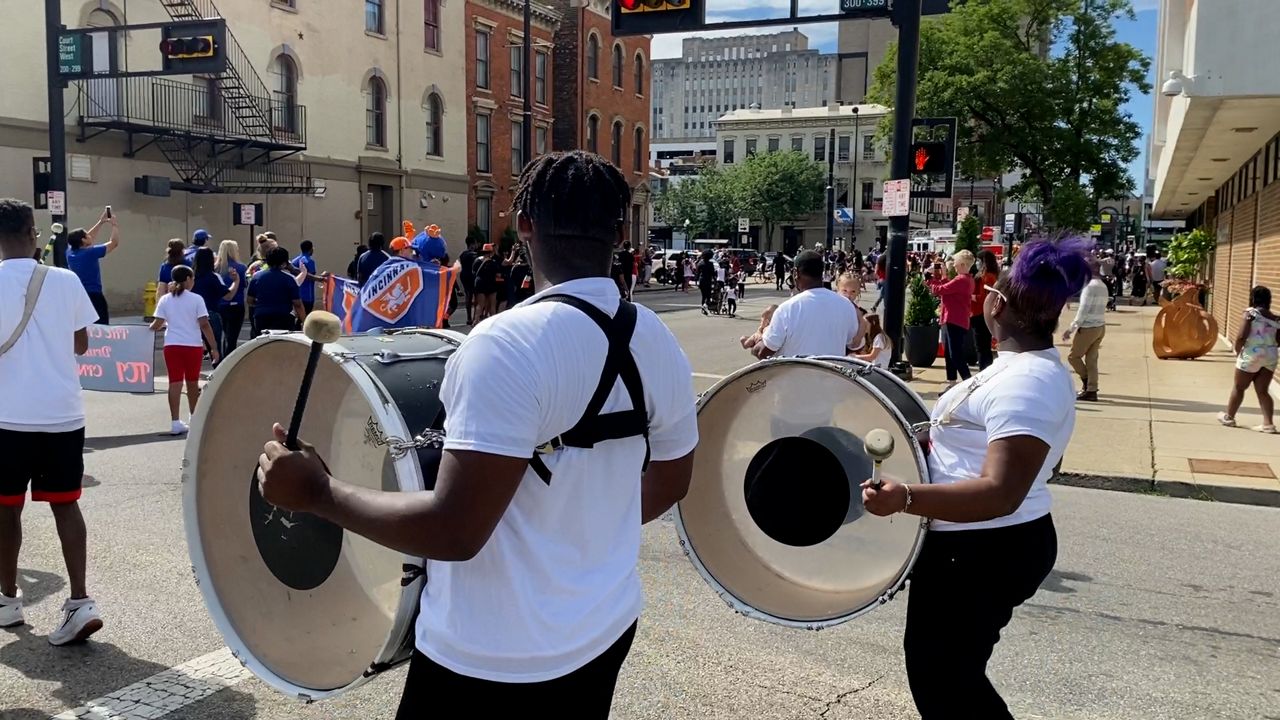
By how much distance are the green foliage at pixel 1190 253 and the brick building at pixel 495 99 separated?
20.5 metres

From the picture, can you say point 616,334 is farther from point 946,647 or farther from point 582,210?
point 946,647

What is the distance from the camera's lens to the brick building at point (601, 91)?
4197 centimetres

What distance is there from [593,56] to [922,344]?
30.5m

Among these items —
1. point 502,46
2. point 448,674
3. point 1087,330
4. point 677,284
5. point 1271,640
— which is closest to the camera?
point 448,674

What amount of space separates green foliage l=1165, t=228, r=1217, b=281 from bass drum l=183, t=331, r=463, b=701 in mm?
24161

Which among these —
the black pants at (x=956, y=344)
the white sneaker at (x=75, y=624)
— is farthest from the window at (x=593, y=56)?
the white sneaker at (x=75, y=624)

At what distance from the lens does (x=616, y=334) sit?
2014 mm

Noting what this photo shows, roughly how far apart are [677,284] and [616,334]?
4063 centimetres

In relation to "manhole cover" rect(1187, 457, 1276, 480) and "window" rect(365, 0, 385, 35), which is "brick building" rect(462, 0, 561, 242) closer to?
"window" rect(365, 0, 385, 35)

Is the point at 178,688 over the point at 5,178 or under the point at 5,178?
under

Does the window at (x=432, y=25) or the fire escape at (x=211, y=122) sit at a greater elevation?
the window at (x=432, y=25)

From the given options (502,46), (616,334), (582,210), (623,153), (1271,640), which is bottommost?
(1271,640)

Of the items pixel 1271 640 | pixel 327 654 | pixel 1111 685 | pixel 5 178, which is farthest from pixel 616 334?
pixel 5 178

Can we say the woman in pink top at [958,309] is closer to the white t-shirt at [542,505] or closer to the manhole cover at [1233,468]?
the manhole cover at [1233,468]
